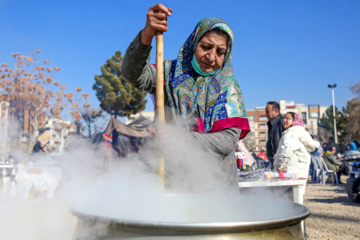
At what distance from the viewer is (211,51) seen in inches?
63.0

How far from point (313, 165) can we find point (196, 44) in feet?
43.3

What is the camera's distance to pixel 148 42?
1473 mm

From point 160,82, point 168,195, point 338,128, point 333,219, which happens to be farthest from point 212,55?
point 338,128

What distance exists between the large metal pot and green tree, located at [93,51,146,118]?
88.7 feet

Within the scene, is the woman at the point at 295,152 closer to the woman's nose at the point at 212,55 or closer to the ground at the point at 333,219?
the ground at the point at 333,219

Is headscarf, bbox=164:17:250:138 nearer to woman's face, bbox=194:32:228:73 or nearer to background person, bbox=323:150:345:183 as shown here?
woman's face, bbox=194:32:228:73

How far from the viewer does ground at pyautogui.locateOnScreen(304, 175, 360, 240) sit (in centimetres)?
442

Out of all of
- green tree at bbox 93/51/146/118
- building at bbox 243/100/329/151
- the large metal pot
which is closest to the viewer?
the large metal pot

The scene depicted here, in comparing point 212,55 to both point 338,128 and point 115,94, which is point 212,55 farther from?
point 338,128

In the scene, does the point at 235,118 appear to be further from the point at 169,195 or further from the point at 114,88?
the point at 114,88

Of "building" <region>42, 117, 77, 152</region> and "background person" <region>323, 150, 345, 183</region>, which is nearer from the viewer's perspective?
"building" <region>42, 117, 77, 152</region>

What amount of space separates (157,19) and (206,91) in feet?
1.42

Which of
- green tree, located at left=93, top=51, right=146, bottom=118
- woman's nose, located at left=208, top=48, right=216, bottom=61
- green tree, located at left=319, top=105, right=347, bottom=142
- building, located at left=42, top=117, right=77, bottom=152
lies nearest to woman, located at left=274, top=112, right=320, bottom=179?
building, located at left=42, top=117, right=77, bottom=152

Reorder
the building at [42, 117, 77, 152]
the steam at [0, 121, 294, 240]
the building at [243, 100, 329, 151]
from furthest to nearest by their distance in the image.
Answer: the building at [243, 100, 329, 151]
the building at [42, 117, 77, 152]
the steam at [0, 121, 294, 240]
